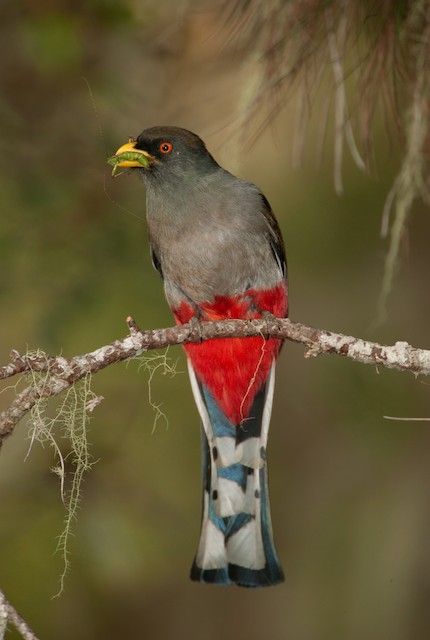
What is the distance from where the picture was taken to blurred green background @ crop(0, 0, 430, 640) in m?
4.64

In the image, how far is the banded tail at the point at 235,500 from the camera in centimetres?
384

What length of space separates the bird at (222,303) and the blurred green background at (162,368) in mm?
239

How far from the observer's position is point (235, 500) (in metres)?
3.98

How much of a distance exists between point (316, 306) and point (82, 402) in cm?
286

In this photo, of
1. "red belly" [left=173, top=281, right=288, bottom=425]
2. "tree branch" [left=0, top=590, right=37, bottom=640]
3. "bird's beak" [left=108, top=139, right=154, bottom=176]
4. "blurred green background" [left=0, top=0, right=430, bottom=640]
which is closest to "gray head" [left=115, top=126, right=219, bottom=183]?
"bird's beak" [left=108, top=139, right=154, bottom=176]

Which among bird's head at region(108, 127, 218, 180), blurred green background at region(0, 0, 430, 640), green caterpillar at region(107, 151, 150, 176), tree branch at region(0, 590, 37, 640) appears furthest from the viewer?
blurred green background at region(0, 0, 430, 640)

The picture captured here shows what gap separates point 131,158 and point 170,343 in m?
1.17

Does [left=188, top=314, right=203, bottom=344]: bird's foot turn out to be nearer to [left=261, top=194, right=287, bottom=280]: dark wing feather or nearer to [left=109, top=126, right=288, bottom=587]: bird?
[left=109, top=126, right=288, bottom=587]: bird

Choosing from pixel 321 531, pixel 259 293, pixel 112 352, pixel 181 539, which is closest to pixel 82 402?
pixel 112 352

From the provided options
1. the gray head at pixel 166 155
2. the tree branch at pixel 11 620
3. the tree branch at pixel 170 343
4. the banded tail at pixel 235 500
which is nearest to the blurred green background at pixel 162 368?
the gray head at pixel 166 155

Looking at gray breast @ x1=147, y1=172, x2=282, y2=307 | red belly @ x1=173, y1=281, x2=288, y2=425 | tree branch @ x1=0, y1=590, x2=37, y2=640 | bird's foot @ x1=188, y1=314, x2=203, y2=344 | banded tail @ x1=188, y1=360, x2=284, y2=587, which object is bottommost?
tree branch @ x1=0, y1=590, x2=37, y2=640

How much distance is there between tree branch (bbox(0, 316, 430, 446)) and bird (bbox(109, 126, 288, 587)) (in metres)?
0.51

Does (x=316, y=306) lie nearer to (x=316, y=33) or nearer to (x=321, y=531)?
(x=321, y=531)

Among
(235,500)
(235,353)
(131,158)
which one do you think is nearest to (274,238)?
(235,353)
